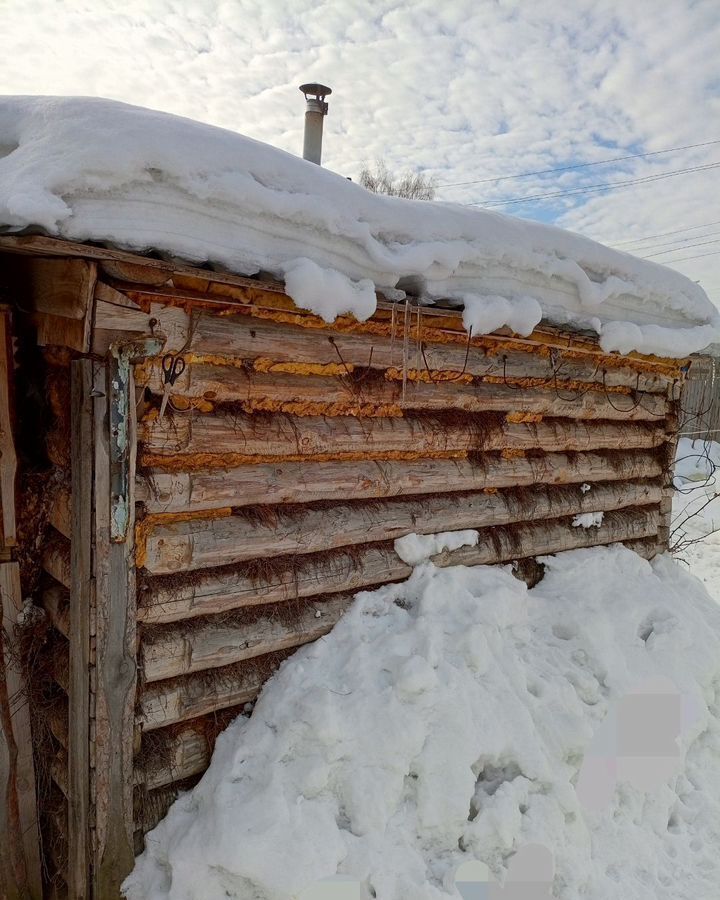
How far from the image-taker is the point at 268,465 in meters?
3.17

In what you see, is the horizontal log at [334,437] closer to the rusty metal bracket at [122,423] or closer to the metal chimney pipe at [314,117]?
the rusty metal bracket at [122,423]

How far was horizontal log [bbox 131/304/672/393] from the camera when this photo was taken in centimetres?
276

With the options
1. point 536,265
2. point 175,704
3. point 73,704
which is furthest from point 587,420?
point 73,704

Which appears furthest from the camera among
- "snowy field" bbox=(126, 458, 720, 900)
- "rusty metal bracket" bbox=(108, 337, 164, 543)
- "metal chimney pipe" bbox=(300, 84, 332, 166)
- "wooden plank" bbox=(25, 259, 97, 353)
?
"metal chimney pipe" bbox=(300, 84, 332, 166)

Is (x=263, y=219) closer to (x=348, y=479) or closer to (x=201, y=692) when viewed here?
(x=348, y=479)

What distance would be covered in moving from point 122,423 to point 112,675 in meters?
1.11

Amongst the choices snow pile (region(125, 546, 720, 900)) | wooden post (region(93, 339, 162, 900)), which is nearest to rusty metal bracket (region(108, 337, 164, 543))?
wooden post (region(93, 339, 162, 900))

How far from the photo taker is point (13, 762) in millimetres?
2955

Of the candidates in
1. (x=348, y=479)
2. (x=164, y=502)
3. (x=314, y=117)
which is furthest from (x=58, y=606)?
(x=314, y=117)

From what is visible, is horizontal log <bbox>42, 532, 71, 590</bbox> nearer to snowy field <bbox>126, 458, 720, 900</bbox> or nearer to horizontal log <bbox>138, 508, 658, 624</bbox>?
horizontal log <bbox>138, 508, 658, 624</bbox>

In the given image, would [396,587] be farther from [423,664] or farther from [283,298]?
[283,298]

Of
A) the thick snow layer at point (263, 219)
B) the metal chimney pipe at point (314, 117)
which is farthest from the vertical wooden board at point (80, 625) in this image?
the metal chimney pipe at point (314, 117)

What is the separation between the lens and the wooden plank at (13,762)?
292 cm

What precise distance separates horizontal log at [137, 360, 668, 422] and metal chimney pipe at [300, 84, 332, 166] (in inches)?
159
